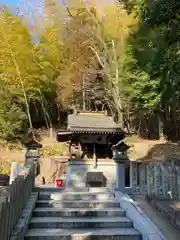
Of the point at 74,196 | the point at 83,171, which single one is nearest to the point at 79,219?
the point at 74,196

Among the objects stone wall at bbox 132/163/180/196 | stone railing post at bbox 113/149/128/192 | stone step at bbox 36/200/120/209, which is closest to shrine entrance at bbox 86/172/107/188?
stone railing post at bbox 113/149/128/192

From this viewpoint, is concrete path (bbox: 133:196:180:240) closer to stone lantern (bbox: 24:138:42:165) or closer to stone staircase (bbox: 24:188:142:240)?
stone staircase (bbox: 24:188:142:240)

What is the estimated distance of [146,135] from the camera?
2131 cm

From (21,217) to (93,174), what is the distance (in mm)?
5272

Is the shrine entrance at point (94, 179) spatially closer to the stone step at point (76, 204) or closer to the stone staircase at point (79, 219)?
the stone staircase at point (79, 219)

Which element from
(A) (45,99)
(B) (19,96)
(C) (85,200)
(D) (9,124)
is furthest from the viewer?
(A) (45,99)

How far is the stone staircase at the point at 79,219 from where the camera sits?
4.50m

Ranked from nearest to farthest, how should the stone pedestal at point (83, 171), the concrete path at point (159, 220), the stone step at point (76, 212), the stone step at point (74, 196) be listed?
1. the concrete path at point (159, 220)
2. the stone step at point (76, 212)
3. the stone step at point (74, 196)
4. the stone pedestal at point (83, 171)

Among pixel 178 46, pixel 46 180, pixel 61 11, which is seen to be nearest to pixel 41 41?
pixel 61 11

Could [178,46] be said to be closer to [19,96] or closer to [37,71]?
[37,71]

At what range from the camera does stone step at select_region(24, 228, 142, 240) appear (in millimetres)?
4383

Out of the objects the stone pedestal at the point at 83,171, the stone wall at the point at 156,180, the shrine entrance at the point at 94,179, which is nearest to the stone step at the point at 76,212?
the stone wall at the point at 156,180

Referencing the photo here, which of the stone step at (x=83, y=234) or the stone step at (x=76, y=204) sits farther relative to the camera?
the stone step at (x=76, y=204)

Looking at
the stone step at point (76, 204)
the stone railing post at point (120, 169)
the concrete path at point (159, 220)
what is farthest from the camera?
the stone railing post at point (120, 169)
